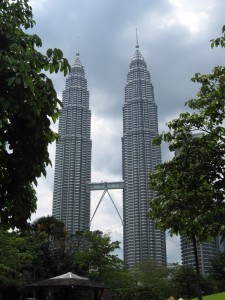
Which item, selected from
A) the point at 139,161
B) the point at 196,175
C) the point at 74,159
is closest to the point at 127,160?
the point at 139,161

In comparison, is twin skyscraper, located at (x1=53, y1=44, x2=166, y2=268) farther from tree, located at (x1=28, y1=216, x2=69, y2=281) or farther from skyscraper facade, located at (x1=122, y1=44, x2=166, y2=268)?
tree, located at (x1=28, y1=216, x2=69, y2=281)

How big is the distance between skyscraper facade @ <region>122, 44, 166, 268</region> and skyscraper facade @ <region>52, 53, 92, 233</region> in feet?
28.3

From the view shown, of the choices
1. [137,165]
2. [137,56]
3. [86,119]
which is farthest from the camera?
[137,56]

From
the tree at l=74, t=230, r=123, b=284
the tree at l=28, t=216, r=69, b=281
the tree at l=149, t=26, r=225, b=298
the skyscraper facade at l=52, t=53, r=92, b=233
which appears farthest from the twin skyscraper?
the tree at l=149, t=26, r=225, b=298

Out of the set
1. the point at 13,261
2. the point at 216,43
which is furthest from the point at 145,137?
the point at 216,43

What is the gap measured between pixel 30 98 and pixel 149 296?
37.1 metres

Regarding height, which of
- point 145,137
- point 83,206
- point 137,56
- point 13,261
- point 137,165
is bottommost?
point 13,261

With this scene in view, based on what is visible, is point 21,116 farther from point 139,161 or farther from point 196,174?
point 139,161

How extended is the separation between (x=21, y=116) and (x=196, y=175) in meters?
5.55

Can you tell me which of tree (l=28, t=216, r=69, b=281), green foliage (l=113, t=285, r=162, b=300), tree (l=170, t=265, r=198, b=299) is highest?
tree (l=28, t=216, r=69, b=281)

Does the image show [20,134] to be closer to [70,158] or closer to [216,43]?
[216,43]

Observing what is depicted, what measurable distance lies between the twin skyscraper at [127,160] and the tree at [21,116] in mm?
57503

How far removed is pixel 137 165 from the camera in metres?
78.6

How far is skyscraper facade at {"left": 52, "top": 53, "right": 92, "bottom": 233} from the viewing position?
6944cm
